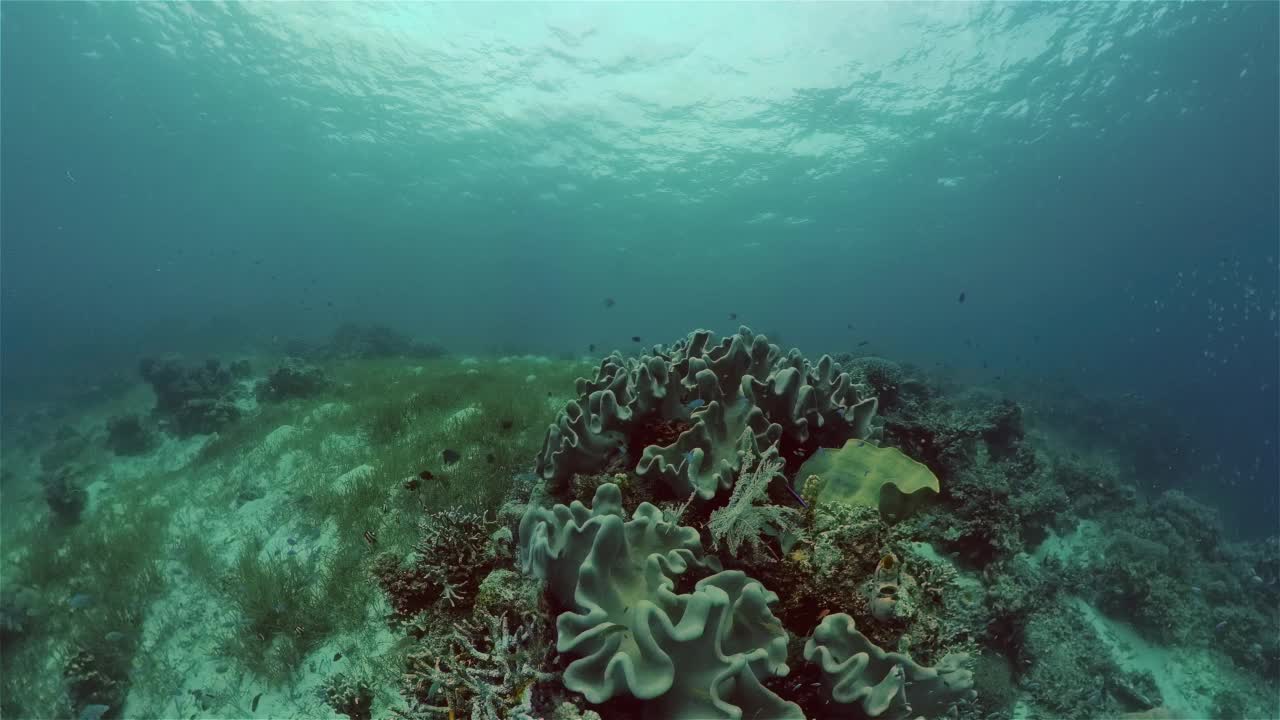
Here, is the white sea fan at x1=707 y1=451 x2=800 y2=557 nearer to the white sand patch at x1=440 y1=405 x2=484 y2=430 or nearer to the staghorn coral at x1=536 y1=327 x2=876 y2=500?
the staghorn coral at x1=536 y1=327 x2=876 y2=500

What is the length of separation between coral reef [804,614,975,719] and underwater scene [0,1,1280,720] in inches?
0.9

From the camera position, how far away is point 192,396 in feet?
50.4

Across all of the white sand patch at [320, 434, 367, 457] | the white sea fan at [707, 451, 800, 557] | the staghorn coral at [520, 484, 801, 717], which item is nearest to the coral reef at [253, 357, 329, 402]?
the white sand patch at [320, 434, 367, 457]

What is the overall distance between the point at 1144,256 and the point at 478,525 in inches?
4289

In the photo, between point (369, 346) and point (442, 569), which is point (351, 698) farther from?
point (369, 346)

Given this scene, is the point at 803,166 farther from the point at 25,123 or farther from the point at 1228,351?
the point at 1228,351

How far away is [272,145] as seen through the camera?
50.5m

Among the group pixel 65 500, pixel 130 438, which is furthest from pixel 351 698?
pixel 130 438

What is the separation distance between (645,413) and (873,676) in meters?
2.55

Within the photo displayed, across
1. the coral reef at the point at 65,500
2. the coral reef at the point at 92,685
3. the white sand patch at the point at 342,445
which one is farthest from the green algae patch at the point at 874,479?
the coral reef at the point at 65,500

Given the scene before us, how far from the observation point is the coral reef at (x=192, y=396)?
14.1m

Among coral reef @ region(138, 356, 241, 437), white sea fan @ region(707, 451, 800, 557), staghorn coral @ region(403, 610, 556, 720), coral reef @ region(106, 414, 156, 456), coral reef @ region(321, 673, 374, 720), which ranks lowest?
coral reef @ region(106, 414, 156, 456)

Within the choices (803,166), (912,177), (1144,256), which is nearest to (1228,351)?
(1144,256)

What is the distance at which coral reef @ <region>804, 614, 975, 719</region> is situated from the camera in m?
2.45
